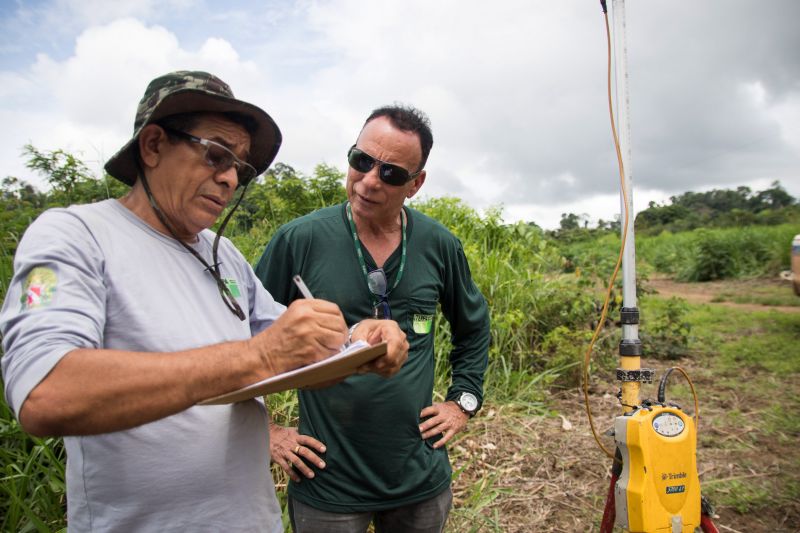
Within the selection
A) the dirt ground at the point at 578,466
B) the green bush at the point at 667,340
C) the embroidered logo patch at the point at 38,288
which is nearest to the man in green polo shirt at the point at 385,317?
the embroidered logo patch at the point at 38,288

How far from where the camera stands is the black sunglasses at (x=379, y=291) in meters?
1.93

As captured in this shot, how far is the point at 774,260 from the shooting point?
13773 millimetres

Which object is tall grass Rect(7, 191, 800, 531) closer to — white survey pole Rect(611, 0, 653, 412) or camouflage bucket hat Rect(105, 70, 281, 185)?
white survey pole Rect(611, 0, 653, 412)

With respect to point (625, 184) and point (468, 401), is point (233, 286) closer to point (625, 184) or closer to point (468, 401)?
point (468, 401)

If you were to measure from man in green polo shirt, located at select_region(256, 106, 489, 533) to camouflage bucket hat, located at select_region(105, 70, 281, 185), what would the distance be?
25.4 inches

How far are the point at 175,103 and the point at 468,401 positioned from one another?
157cm

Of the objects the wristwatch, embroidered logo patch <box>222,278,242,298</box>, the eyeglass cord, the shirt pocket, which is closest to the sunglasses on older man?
the eyeglass cord

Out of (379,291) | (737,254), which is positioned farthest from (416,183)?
(737,254)

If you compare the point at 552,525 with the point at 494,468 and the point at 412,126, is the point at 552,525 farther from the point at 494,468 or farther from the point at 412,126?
the point at 412,126

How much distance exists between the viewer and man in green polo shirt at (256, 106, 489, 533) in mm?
1834

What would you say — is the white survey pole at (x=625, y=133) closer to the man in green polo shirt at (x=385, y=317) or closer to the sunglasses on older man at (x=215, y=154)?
the man in green polo shirt at (x=385, y=317)

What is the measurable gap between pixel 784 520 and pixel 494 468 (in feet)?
5.57

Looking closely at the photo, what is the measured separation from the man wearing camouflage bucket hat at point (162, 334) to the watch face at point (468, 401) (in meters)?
0.77

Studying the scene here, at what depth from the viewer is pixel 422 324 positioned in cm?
203
